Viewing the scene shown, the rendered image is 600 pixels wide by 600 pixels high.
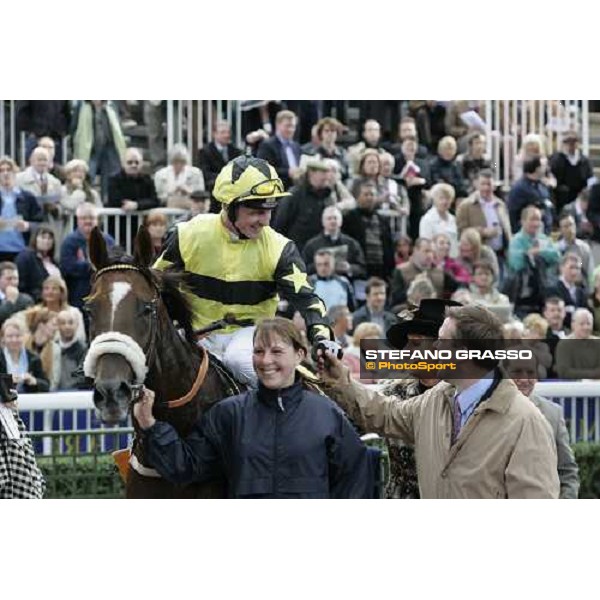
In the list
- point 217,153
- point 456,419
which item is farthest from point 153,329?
point 217,153

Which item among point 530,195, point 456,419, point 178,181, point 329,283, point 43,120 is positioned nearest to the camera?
point 456,419

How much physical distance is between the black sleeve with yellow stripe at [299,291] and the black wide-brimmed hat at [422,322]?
33cm

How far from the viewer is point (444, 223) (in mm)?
11617

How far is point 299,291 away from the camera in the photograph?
287 inches

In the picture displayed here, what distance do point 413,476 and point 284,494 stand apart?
0.73 m

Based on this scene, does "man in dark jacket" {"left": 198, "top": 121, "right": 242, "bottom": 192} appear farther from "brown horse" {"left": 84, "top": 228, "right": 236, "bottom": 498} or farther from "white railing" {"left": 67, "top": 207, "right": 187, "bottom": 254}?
"brown horse" {"left": 84, "top": 228, "right": 236, "bottom": 498}

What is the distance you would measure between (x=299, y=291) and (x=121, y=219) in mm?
3436

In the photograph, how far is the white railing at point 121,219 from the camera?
10.4 m

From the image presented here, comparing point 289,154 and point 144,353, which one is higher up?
point 289,154

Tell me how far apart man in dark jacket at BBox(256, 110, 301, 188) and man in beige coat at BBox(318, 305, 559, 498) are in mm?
4459

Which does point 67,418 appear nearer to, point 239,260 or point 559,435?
point 239,260

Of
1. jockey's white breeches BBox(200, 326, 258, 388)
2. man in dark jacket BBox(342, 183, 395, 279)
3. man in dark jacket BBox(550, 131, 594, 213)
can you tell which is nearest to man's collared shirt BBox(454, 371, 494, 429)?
jockey's white breeches BBox(200, 326, 258, 388)

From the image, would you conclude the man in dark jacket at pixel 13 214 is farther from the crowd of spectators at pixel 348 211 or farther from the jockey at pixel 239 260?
the jockey at pixel 239 260
